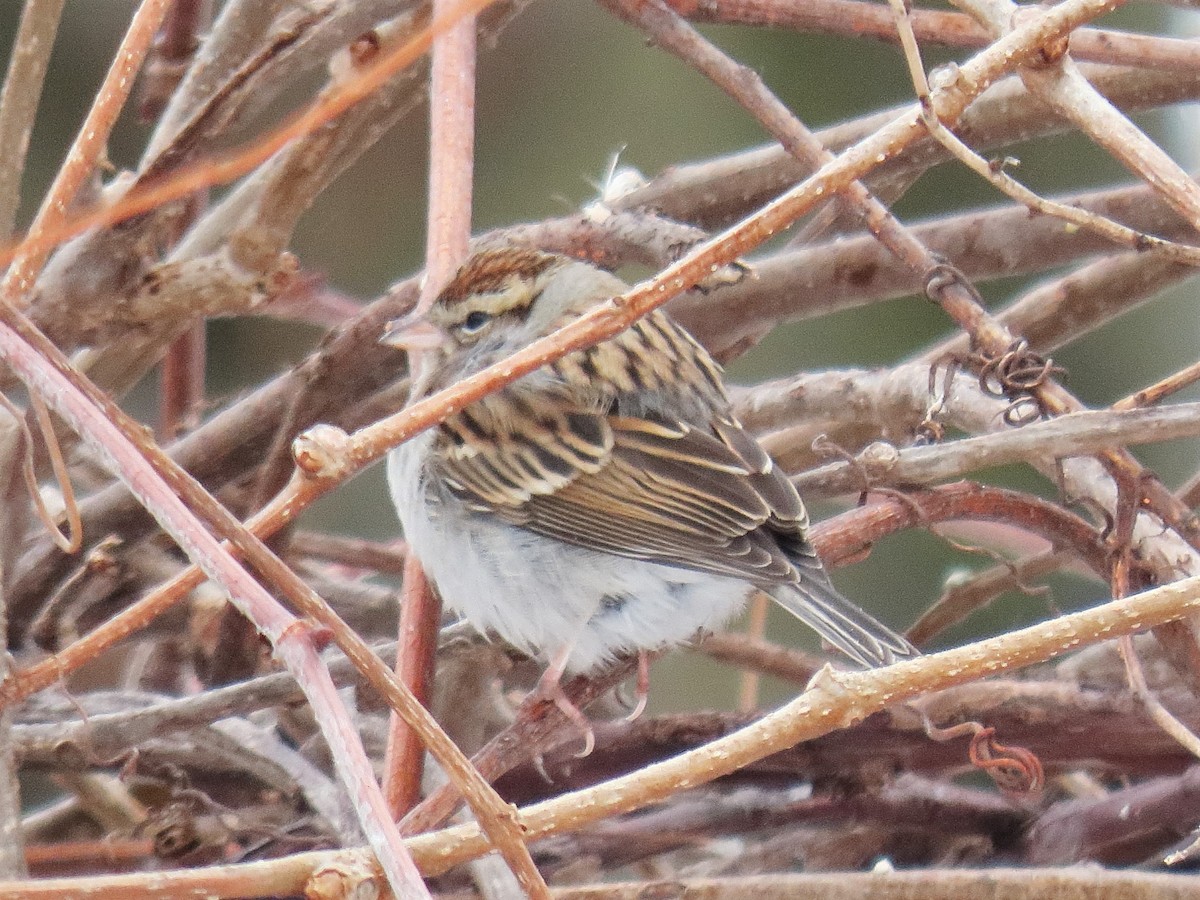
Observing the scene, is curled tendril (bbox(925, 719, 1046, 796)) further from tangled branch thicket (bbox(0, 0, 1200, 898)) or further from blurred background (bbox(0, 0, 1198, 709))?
blurred background (bbox(0, 0, 1198, 709))

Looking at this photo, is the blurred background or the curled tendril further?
the blurred background

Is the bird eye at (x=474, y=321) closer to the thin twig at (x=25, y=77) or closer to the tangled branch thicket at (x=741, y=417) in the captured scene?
the tangled branch thicket at (x=741, y=417)

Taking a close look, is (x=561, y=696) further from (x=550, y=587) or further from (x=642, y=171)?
(x=642, y=171)

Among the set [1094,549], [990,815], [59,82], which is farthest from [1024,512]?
[59,82]

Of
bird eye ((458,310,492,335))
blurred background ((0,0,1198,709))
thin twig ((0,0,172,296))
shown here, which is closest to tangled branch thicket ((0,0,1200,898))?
thin twig ((0,0,172,296))

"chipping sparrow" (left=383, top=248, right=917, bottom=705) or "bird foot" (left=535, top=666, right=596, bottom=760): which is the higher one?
"chipping sparrow" (left=383, top=248, right=917, bottom=705)

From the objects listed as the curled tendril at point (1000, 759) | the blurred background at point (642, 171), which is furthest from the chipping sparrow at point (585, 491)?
the blurred background at point (642, 171)
